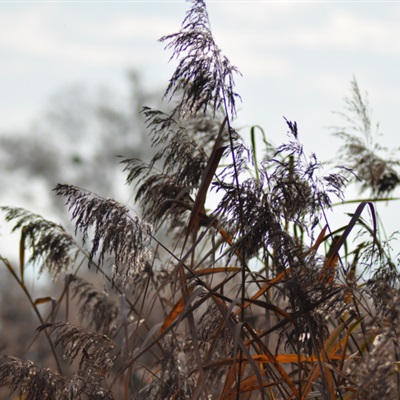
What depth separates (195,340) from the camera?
8.66 ft

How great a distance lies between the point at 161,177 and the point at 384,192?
1.73 metres

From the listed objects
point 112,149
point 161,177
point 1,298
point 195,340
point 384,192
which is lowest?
point 195,340

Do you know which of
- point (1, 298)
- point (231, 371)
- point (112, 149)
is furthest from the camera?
point (112, 149)

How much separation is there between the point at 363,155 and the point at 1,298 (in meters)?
12.2

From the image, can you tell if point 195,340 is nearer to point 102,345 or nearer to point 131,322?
point 102,345

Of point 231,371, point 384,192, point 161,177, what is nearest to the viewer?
point 231,371

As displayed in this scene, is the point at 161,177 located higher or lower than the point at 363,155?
lower

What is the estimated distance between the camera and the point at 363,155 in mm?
→ 4754

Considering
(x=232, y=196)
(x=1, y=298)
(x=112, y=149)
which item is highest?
(x=112, y=149)

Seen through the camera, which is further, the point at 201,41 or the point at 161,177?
the point at 161,177

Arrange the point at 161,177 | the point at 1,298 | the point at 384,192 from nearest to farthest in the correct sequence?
the point at 161,177
the point at 384,192
the point at 1,298

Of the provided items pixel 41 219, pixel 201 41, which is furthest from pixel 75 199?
pixel 41 219

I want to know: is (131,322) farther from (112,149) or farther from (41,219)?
(112,149)

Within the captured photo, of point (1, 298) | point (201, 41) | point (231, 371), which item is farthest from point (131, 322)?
point (1, 298)
